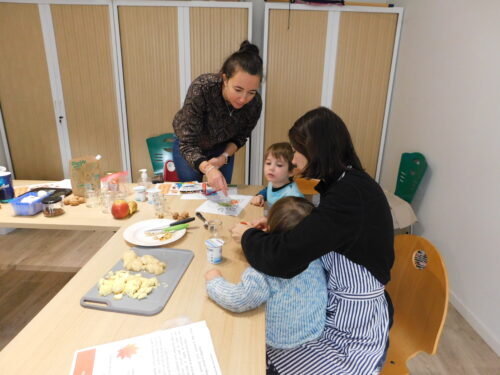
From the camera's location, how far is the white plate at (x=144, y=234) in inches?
45.0

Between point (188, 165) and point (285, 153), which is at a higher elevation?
point (285, 153)

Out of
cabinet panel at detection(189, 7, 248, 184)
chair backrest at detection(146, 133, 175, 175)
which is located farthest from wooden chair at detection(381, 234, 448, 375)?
cabinet panel at detection(189, 7, 248, 184)

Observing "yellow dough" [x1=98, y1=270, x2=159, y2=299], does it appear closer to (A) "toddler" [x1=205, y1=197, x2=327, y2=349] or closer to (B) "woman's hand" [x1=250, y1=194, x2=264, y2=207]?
(A) "toddler" [x1=205, y1=197, x2=327, y2=349]

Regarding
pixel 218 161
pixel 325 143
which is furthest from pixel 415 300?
pixel 218 161

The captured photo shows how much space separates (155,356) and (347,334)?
0.56 metres

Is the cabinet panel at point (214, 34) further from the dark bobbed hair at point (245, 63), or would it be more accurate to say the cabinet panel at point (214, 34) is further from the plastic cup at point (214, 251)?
the plastic cup at point (214, 251)

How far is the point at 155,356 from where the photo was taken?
0.67 m

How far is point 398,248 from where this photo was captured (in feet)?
3.80

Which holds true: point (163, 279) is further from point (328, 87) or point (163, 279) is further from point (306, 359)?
point (328, 87)

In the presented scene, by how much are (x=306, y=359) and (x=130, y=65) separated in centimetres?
298

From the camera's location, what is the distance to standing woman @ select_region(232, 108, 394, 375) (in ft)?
2.69

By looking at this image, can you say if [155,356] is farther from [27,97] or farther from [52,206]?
[27,97]

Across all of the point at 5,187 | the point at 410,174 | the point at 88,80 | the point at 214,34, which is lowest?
the point at 410,174

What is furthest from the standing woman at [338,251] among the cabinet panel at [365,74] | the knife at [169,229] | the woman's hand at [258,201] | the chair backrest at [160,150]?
the cabinet panel at [365,74]
